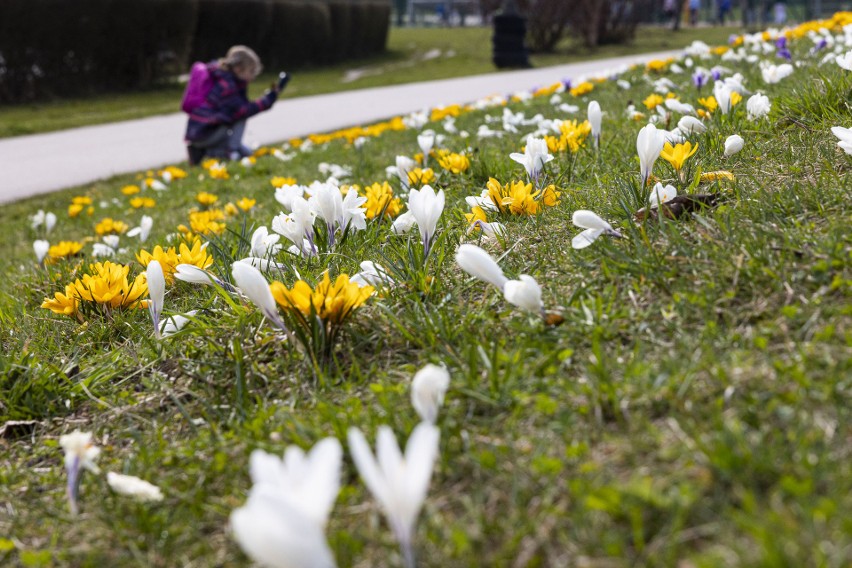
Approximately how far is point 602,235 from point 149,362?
140 cm

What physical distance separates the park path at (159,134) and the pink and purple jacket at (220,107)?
80 cm

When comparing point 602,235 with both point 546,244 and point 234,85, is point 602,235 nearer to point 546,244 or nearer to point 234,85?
point 546,244

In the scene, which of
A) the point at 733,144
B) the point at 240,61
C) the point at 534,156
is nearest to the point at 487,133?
the point at 534,156

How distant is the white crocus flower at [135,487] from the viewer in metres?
1.61

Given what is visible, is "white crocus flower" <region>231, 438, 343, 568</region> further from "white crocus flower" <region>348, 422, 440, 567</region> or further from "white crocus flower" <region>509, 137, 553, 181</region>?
"white crocus flower" <region>509, 137, 553, 181</region>

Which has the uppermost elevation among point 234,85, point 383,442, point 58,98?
point 383,442

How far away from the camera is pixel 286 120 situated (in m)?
14.3

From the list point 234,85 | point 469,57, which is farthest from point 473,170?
point 469,57

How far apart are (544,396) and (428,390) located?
0.28 metres

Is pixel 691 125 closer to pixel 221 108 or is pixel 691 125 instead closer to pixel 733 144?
pixel 733 144

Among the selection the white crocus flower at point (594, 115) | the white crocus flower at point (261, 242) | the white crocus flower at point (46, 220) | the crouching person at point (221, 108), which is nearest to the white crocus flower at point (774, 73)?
the white crocus flower at point (594, 115)

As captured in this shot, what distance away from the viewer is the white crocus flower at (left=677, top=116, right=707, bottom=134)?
10.3ft

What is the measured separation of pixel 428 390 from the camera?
1528 mm

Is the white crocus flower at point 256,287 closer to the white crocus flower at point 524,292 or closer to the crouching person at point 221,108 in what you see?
the white crocus flower at point 524,292
